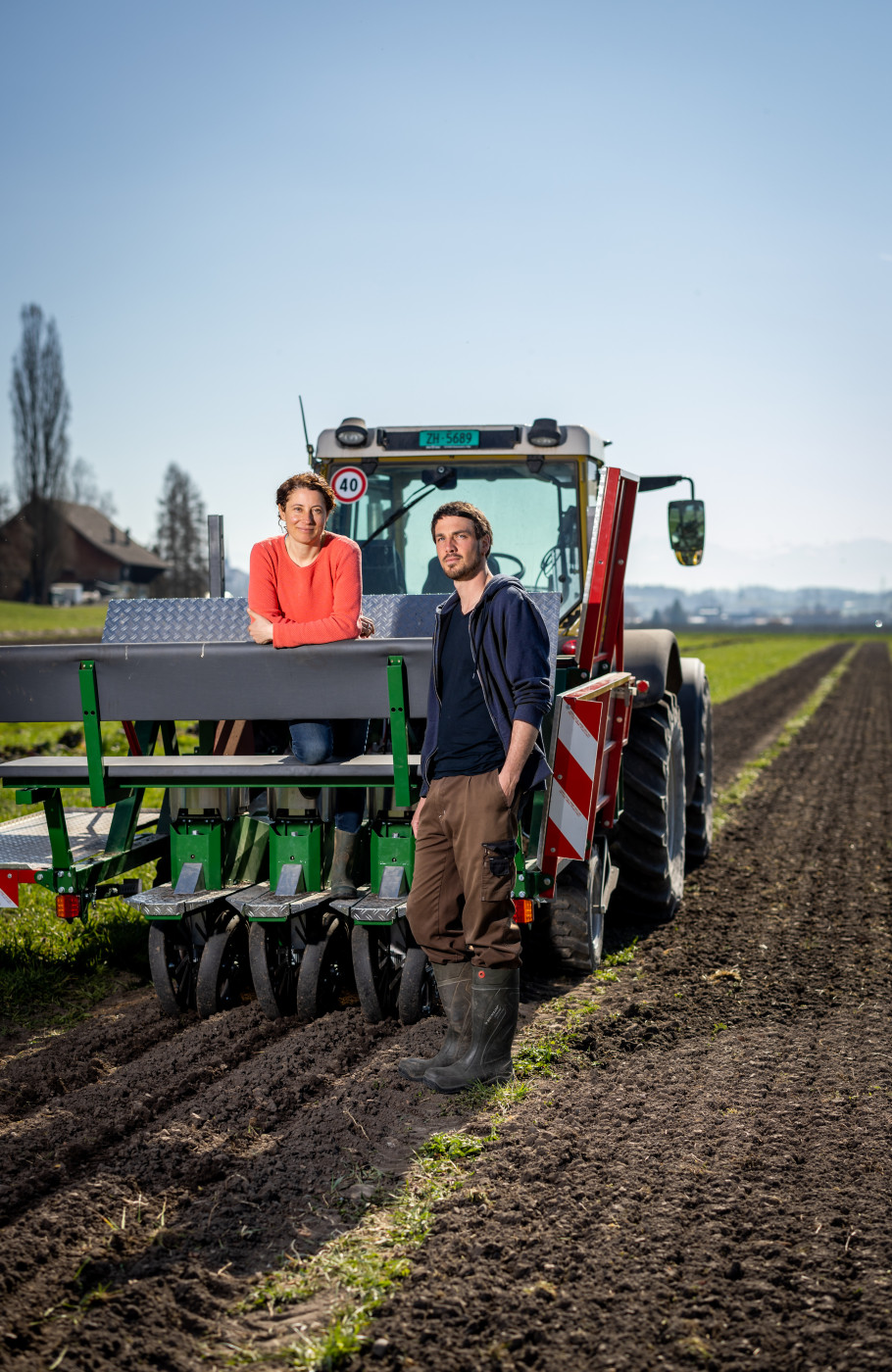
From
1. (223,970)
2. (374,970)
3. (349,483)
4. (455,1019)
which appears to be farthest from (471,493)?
(455,1019)

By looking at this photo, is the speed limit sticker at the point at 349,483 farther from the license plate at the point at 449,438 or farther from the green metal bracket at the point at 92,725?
the green metal bracket at the point at 92,725

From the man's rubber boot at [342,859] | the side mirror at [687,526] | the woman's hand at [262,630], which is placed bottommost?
the man's rubber boot at [342,859]

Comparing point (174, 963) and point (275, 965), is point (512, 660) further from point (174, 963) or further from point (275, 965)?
point (174, 963)

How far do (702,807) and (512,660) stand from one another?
504 centimetres

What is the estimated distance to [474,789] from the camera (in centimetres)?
408

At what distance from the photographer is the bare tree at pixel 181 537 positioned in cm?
6938

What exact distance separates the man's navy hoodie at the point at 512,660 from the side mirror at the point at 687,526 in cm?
326

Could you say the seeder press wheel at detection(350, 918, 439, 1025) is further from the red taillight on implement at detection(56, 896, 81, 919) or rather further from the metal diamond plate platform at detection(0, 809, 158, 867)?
the metal diamond plate platform at detection(0, 809, 158, 867)

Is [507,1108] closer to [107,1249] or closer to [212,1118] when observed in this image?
[212,1118]

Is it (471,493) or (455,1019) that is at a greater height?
(471,493)

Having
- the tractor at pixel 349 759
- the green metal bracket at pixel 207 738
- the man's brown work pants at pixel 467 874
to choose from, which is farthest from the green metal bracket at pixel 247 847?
the man's brown work pants at pixel 467 874

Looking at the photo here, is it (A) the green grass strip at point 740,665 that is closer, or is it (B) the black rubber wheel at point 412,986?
(B) the black rubber wheel at point 412,986

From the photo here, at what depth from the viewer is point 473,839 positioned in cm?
409

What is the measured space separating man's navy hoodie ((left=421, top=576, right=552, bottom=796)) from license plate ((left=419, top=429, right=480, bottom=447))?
2.52m
